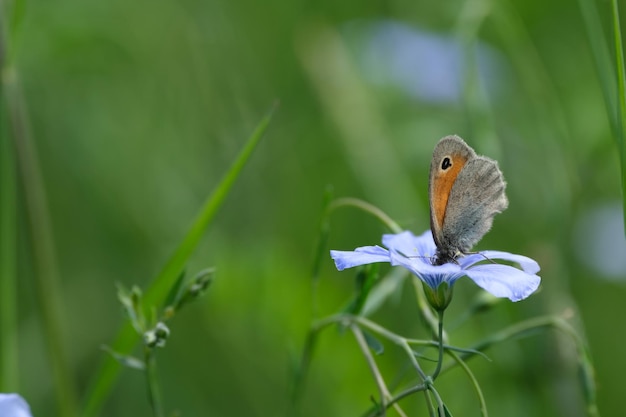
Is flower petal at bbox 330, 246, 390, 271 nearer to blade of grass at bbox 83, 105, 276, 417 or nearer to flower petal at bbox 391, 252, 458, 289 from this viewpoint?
flower petal at bbox 391, 252, 458, 289

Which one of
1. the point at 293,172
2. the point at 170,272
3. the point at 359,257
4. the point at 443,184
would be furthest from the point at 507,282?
the point at 293,172

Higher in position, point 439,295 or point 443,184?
point 443,184

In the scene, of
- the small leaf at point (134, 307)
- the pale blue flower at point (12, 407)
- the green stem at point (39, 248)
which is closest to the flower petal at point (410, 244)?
the small leaf at point (134, 307)

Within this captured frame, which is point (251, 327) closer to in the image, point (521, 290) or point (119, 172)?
point (119, 172)

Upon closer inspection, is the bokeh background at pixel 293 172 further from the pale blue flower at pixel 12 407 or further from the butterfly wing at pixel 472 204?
the pale blue flower at pixel 12 407

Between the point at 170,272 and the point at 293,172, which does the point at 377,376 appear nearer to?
the point at 170,272

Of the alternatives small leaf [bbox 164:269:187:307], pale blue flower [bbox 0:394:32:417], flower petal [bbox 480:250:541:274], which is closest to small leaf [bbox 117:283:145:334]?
small leaf [bbox 164:269:187:307]

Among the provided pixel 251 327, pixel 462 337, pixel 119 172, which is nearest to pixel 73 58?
pixel 119 172

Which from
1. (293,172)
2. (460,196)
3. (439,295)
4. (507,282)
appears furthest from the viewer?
(293,172)
